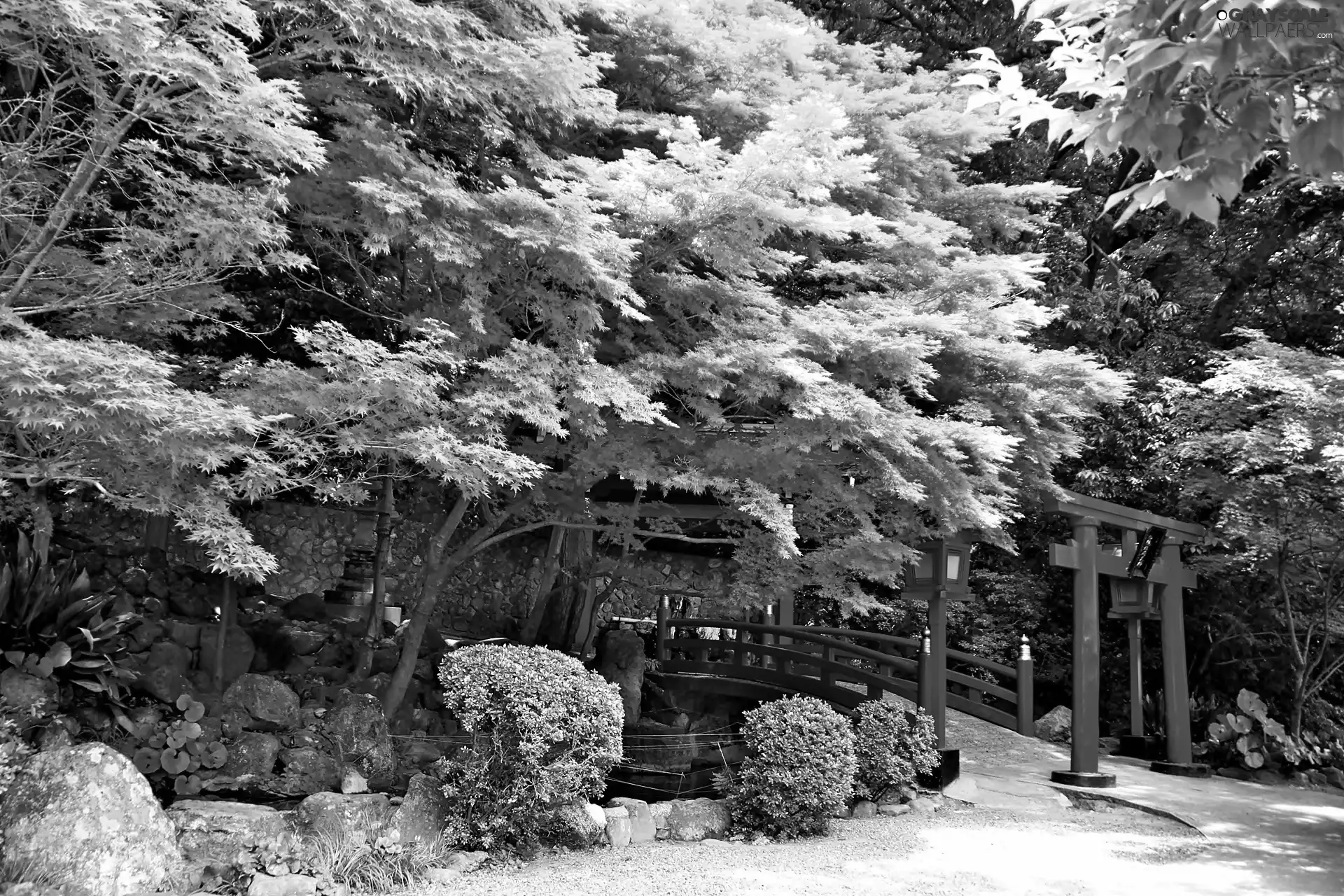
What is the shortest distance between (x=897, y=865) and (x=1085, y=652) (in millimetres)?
3977

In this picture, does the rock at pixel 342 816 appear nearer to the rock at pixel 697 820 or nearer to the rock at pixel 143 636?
the rock at pixel 697 820

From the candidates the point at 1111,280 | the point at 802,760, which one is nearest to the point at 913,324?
the point at 802,760

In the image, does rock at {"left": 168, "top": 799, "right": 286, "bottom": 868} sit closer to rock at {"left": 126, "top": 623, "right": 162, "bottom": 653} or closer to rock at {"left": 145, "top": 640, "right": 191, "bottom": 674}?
rock at {"left": 145, "top": 640, "right": 191, "bottom": 674}

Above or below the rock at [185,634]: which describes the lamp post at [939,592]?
above

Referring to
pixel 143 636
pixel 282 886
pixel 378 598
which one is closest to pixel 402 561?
pixel 378 598

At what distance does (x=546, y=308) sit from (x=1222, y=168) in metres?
4.65

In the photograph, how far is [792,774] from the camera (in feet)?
22.6

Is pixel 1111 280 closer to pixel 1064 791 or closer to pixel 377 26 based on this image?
pixel 1064 791

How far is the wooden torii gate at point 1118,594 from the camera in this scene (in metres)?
9.12

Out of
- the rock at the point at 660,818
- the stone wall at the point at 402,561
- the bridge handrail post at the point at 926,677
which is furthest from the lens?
the stone wall at the point at 402,561

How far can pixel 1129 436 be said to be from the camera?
500 inches

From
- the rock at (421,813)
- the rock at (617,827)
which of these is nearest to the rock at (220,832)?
the rock at (421,813)

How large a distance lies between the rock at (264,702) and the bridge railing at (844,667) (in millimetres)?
5325

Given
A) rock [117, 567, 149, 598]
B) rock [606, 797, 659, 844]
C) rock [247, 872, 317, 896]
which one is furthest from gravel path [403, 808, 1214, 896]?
rock [117, 567, 149, 598]
